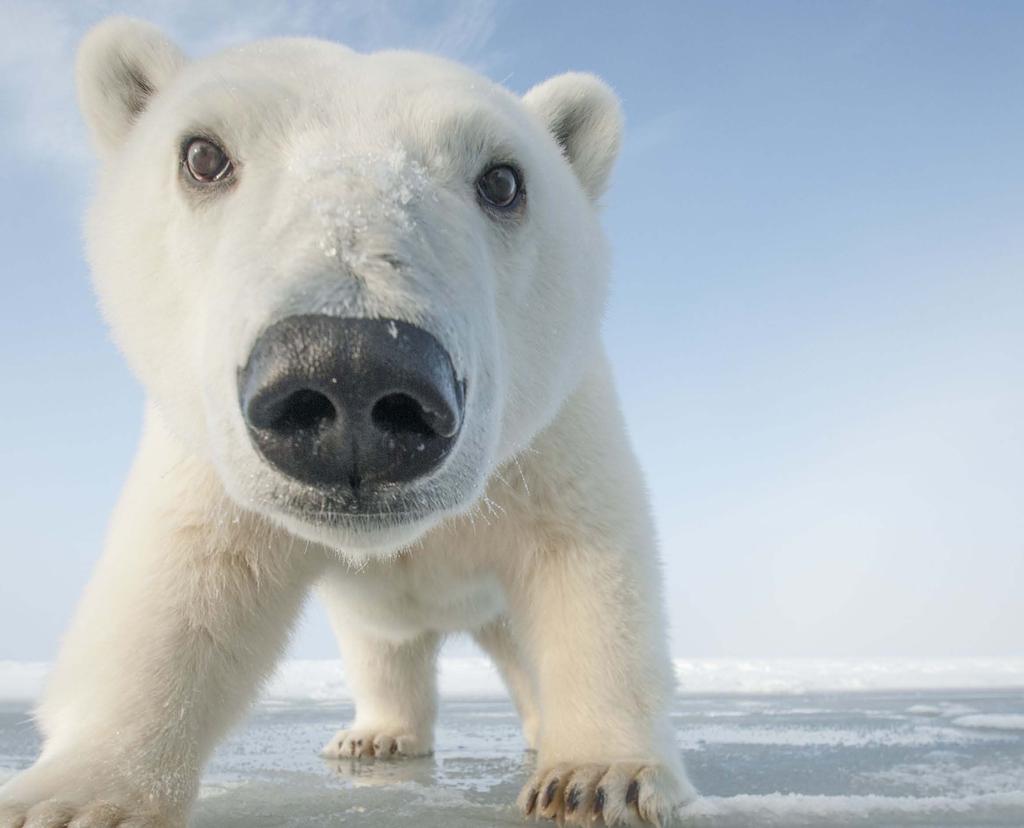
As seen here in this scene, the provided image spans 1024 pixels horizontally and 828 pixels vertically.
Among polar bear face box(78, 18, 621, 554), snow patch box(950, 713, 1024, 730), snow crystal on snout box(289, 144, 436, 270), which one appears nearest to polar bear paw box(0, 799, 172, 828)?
polar bear face box(78, 18, 621, 554)

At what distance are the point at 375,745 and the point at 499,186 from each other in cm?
307

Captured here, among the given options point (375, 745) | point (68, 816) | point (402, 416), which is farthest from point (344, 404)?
point (375, 745)

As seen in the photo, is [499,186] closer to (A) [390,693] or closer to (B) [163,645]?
(B) [163,645]

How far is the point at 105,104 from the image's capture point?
10.0ft

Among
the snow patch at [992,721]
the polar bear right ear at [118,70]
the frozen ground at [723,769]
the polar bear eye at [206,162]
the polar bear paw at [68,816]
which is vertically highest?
the polar bear right ear at [118,70]

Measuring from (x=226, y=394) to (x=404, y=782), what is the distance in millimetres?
1896

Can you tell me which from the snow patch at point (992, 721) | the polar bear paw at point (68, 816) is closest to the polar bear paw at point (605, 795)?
the polar bear paw at point (68, 816)

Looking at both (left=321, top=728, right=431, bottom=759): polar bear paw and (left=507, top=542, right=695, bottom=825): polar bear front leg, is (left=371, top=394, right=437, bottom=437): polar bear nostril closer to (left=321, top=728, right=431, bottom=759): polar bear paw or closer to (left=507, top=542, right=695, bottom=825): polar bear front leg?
(left=507, top=542, right=695, bottom=825): polar bear front leg

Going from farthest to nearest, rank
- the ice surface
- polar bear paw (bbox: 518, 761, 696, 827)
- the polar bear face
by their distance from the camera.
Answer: the ice surface, polar bear paw (bbox: 518, 761, 696, 827), the polar bear face

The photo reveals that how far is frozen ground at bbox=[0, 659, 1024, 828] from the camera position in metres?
2.54

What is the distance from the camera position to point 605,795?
8.00ft

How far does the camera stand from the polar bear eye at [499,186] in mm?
2529

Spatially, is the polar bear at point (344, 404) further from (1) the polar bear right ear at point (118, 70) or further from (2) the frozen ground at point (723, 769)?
(2) the frozen ground at point (723, 769)

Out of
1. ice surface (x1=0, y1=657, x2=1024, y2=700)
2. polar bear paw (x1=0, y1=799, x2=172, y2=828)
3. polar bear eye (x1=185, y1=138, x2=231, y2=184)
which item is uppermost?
Result: ice surface (x1=0, y1=657, x2=1024, y2=700)
